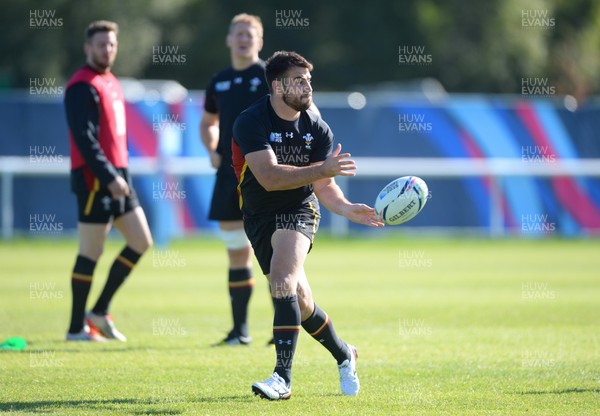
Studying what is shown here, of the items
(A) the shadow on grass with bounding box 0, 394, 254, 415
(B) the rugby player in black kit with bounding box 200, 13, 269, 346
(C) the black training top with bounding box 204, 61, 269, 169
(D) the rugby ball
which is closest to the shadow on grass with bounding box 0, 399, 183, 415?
(A) the shadow on grass with bounding box 0, 394, 254, 415

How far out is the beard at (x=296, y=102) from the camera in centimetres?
664

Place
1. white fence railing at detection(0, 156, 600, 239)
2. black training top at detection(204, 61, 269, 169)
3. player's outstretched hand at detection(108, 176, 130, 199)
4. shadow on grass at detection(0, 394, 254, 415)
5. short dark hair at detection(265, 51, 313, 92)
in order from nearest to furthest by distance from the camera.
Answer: shadow on grass at detection(0, 394, 254, 415), short dark hair at detection(265, 51, 313, 92), player's outstretched hand at detection(108, 176, 130, 199), black training top at detection(204, 61, 269, 169), white fence railing at detection(0, 156, 600, 239)

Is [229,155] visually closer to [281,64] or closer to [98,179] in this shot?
[98,179]

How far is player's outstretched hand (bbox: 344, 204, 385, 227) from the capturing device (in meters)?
6.81

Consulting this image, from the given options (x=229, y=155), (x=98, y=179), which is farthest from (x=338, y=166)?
(x=98, y=179)

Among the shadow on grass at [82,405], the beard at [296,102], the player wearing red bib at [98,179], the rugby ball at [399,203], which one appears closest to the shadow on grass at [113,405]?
the shadow on grass at [82,405]

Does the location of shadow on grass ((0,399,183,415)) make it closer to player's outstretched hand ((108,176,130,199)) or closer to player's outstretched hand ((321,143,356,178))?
player's outstretched hand ((321,143,356,178))

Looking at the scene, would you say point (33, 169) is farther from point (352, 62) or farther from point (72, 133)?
point (352, 62)

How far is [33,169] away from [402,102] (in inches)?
342

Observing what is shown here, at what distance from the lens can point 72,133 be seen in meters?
9.16

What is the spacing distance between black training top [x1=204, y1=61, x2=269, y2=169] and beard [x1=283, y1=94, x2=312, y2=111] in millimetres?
2495

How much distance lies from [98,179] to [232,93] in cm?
145

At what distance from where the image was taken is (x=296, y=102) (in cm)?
665

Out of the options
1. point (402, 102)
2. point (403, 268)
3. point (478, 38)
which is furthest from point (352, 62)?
point (403, 268)
